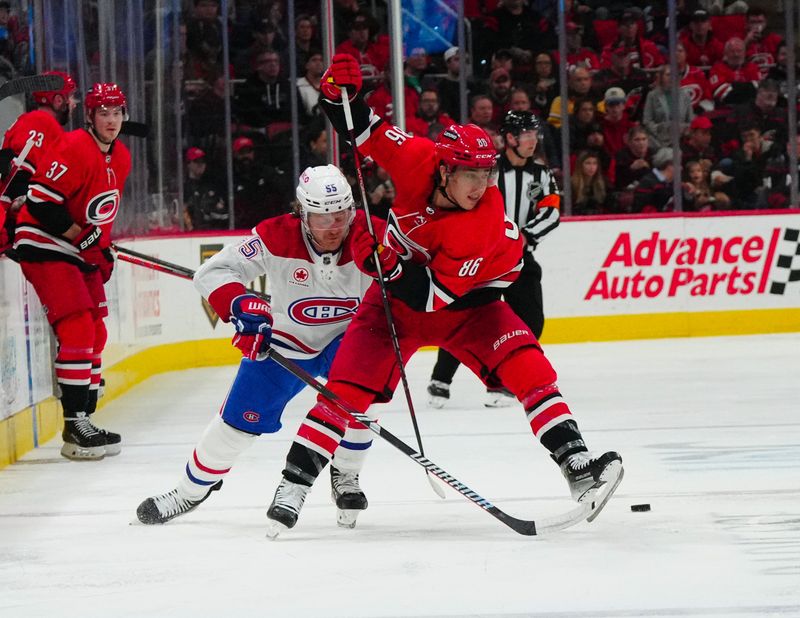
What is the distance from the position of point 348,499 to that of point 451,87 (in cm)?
541

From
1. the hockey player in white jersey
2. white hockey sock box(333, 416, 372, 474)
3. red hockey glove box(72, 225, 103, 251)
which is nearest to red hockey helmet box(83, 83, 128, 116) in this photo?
red hockey glove box(72, 225, 103, 251)

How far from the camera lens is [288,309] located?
3.43 metres

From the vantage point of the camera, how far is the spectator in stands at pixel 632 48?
29.2 feet

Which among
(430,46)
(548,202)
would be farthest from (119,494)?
(430,46)

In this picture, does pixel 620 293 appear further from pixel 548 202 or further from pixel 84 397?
pixel 84 397

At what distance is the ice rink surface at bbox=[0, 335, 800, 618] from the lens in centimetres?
268

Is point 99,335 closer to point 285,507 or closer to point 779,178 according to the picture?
point 285,507

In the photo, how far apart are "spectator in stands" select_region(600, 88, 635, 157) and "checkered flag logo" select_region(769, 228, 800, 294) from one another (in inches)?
49.4

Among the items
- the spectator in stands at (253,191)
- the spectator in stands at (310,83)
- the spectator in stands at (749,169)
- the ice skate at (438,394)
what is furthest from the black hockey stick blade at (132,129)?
the spectator in stands at (749,169)

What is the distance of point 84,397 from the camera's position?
470 centimetres

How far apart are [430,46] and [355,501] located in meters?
5.56

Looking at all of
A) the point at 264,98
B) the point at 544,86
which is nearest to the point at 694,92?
the point at 544,86

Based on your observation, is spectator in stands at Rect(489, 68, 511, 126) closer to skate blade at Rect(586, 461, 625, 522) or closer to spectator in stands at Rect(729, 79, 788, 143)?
spectator in stands at Rect(729, 79, 788, 143)

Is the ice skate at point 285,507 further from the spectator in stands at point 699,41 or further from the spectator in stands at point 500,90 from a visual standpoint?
the spectator in stands at point 699,41
